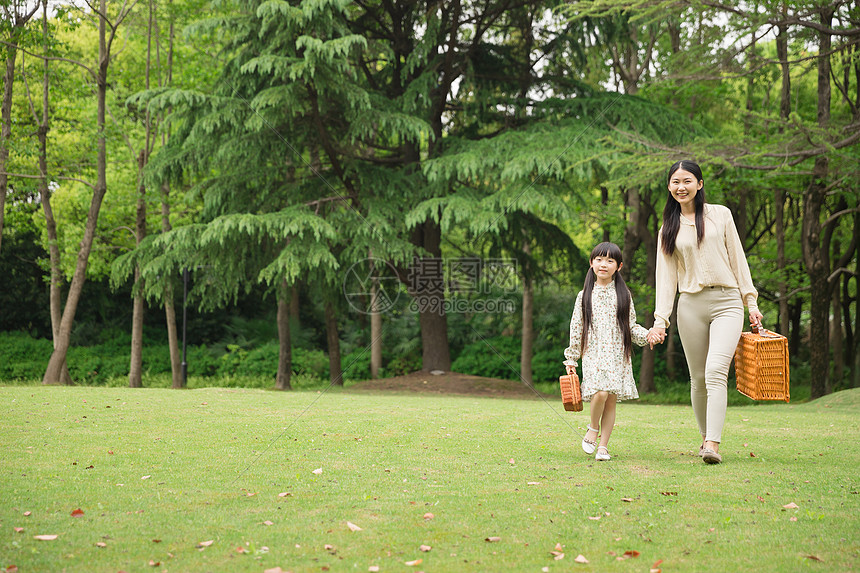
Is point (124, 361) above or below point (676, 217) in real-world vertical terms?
below

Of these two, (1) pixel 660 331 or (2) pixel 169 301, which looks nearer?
(1) pixel 660 331

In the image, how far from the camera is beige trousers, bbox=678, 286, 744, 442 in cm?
524

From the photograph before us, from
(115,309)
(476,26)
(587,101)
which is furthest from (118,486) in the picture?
(115,309)

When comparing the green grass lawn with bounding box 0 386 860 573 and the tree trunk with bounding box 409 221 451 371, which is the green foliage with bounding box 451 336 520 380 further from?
the green grass lawn with bounding box 0 386 860 573

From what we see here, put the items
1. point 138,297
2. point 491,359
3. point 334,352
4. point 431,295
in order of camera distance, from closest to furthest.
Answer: point 431,295 < point 138,297 < point 334,352 < point 491,359

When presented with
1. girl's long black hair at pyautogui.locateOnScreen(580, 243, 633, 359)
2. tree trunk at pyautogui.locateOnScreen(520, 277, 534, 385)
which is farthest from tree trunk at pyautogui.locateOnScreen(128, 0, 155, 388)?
girl's long black hair at pyautogui.locateOnScreen(580, 243, 633, 359)

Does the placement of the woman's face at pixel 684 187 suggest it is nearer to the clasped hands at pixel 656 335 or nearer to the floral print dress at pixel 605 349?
the floral print dress at pixel 605 349

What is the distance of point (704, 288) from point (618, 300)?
0.67 meters

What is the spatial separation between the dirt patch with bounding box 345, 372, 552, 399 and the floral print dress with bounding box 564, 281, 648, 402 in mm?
9728

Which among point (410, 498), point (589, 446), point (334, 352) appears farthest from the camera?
point (334, 352)

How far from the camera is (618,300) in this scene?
5.78 m

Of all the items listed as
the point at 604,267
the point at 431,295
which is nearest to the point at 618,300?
the point at 604,267

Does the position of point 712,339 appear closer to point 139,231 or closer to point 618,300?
point 618,300

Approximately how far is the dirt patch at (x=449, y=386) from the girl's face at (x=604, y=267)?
32.4ft
